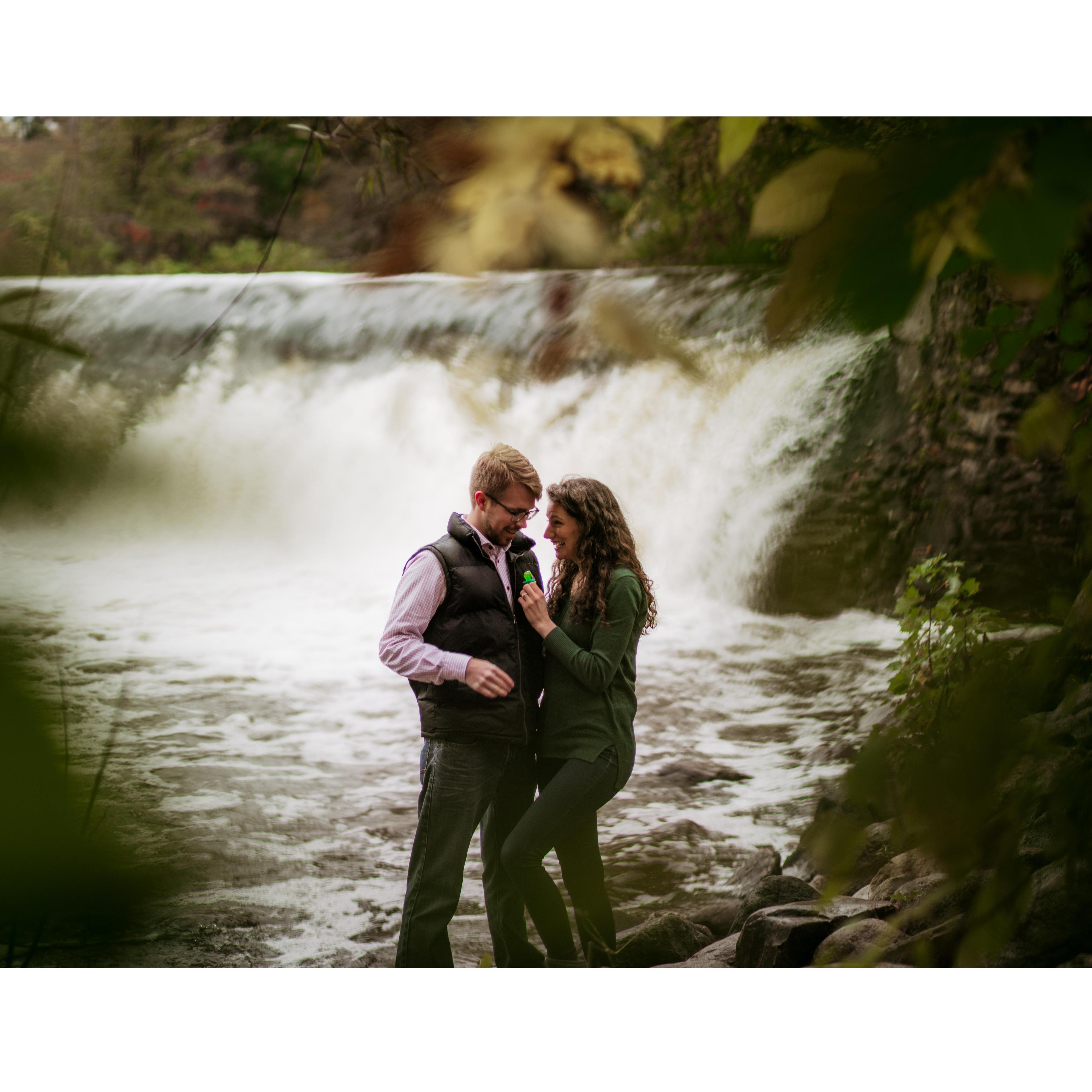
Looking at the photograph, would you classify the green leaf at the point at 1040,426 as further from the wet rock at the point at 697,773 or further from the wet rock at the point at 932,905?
the wet rock at the point at 697,773

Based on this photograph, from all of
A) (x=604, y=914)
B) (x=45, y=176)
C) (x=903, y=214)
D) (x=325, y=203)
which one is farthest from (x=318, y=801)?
(x=903, y=214)

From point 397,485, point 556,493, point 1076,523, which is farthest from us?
point 397,485

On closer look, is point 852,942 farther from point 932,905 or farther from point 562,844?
point 562,844

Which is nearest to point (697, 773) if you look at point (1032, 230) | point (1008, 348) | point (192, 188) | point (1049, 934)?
point (1049, 934)

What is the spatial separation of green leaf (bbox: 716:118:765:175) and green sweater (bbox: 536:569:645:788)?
5.34 ft

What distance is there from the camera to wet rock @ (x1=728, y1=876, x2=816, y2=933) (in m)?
2.69

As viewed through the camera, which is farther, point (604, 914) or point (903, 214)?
point (604, 914)

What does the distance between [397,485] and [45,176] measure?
4.32 feet

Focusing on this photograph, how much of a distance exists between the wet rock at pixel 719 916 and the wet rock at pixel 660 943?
1.6 inches

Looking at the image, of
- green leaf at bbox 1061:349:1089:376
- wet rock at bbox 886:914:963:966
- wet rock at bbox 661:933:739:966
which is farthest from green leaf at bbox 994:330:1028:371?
wet rock at bbox 661:933:739:966

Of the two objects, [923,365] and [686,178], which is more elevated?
[686,178]

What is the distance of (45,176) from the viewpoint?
2707 millimetres

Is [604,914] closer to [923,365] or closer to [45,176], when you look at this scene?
[923,365]

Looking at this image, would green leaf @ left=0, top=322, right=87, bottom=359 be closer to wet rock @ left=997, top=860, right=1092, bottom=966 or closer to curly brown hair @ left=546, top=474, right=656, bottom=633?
curly brown hair @ left=546, top=474, right=656, bottom=633
